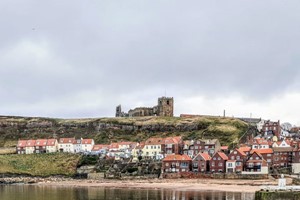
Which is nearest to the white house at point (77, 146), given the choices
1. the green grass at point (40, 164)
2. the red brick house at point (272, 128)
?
the green grass at point (40, 164)

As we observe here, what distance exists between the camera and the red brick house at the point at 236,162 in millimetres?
97562

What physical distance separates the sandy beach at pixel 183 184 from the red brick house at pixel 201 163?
645cm

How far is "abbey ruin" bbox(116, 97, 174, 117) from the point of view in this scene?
169m

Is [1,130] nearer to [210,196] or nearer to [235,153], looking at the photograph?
[235,153]

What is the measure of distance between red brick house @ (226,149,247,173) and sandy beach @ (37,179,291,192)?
15.5 feet

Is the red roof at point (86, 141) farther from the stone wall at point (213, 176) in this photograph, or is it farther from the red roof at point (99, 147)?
the stone wall at point (213, 176)

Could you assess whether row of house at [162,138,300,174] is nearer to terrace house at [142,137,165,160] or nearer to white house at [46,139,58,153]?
terrace house at [142,137,165,160]

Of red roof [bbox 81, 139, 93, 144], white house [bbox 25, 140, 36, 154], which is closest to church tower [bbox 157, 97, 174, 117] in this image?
red roof [bbox 81, 139, 93, 144]

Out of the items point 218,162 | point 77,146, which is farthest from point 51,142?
point 218,162

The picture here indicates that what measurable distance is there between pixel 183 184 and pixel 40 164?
46.8m

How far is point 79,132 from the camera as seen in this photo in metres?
155

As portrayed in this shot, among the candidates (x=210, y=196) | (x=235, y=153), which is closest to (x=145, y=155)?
(x=235, y=153)

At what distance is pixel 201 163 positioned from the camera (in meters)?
103

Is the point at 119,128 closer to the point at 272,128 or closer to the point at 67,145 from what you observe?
the point at 67,145
